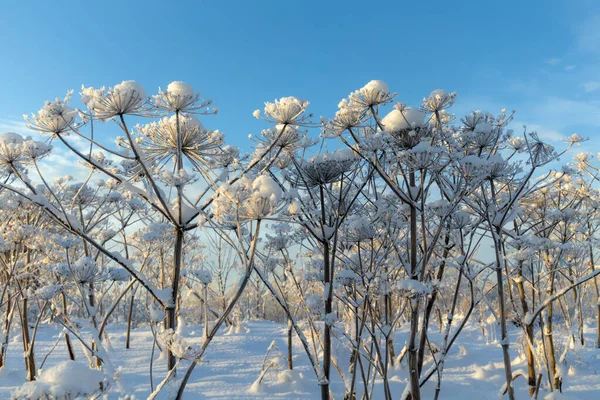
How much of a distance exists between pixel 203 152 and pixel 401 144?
178 centimetres

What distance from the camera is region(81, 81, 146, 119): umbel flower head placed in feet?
8.23

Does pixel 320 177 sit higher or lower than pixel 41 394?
higher

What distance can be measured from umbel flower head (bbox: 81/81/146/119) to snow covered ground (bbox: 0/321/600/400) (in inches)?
181

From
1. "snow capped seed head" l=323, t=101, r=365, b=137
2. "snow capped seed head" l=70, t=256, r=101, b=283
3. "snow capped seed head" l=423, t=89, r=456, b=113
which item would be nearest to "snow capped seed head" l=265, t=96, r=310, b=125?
"snow capped seed head" l=323, t=101, r=365, b=137

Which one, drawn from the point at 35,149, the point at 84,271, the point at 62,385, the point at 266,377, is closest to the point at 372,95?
the point at 35,149

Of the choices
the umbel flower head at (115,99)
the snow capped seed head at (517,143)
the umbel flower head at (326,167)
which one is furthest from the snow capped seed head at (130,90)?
the snow capped seed head at (517,143)

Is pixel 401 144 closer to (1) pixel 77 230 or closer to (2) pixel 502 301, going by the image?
(2) pixel 502 301

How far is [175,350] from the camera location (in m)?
2.12

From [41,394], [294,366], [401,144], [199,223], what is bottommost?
[294,366]

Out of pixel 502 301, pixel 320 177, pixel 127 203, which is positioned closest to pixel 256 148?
pixel 320 177

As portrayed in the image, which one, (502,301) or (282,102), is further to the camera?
(502,301)

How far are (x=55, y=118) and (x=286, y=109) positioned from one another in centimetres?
156

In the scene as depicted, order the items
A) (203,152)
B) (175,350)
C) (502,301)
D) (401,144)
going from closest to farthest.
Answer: (175,350) < (203,152) < (401,144) < (502,301)

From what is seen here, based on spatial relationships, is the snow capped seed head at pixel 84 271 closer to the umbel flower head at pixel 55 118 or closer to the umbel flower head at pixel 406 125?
the umbel flower head at pixel 55 118
